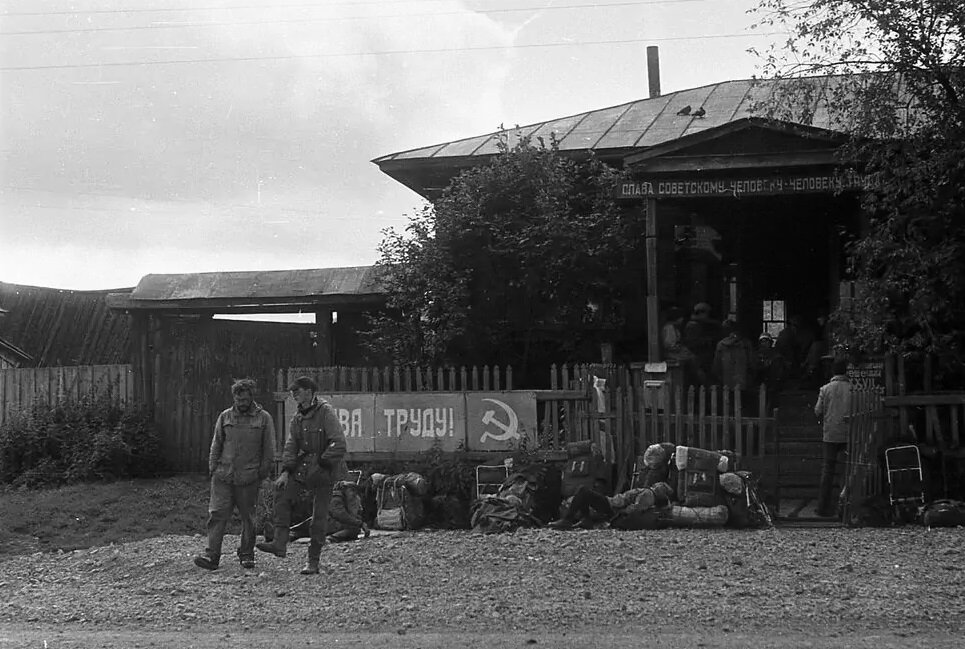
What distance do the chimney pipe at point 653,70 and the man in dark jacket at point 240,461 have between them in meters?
18.5

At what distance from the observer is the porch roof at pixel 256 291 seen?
58.9ft

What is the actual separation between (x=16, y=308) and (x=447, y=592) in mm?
20924

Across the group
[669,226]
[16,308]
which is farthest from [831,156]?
[16,308]

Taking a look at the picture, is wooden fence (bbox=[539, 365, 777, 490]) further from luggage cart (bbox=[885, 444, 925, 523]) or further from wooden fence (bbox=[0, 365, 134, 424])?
wooden fence (bbox=[0, 365, 134, 424])

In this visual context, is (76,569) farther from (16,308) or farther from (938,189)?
(16,308)

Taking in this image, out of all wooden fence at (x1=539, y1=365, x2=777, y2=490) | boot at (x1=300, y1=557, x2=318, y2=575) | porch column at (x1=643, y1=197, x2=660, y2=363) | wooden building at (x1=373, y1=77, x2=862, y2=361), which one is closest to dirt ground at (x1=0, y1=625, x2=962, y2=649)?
boot at (x1=300, y1=557, x2=318, y2=575)

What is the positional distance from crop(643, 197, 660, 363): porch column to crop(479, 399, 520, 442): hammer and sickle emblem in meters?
2.72

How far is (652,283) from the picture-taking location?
14461mm

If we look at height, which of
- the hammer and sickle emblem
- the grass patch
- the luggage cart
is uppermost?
the hammer and sickle emblem

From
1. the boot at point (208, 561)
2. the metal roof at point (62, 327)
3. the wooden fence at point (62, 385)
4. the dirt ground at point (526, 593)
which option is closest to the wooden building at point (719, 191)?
the dirt ground at point (526, 593)

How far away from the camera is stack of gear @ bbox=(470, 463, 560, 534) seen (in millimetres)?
11250

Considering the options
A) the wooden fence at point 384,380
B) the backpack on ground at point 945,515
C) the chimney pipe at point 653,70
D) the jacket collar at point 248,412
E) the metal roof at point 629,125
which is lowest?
the backpack on ground at point 945,515

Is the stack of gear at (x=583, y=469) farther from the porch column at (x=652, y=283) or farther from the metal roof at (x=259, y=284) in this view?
the metal roof at (x=259, y=284)

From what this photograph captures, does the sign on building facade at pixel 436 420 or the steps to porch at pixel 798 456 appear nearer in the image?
the steps to porch at pixel 798 456
